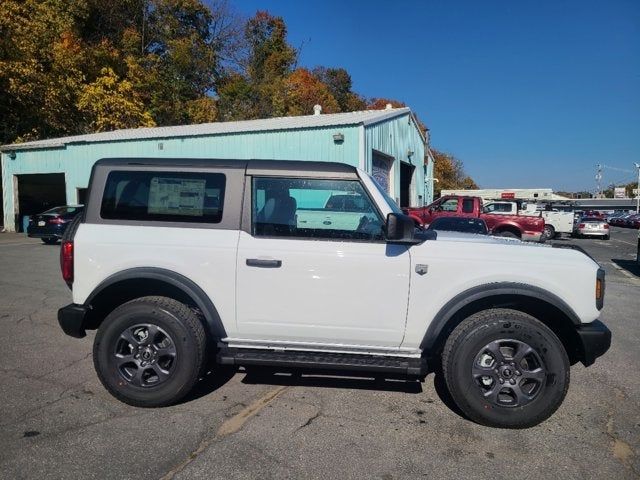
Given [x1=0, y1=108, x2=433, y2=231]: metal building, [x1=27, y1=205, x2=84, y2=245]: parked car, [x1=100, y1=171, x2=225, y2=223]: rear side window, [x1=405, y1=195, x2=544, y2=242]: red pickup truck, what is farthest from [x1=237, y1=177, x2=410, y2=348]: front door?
[x1=27, y1=205, x2=84, y2=245]: parked car

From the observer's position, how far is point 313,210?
368 centimetres

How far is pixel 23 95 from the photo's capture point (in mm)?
23141

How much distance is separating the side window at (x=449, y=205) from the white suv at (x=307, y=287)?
566 inches


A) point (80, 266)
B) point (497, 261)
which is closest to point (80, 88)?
point (80, 266)

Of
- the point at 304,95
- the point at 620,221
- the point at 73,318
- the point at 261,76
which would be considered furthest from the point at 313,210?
the point at 620,221

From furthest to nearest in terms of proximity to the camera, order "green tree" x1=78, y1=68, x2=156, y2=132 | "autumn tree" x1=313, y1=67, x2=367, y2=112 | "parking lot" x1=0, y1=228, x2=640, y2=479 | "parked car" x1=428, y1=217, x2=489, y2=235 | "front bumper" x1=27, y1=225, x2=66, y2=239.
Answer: "autumn tree" x1=313, y1=67, x2=367, y2=112 < "green tree" x1=78, y1=68, x2=156, y2=132 < "front bumper" x1=27, y1=225, x2=66, y2=239 < "parked car" x1=428, y1=217, x2=489, y2=235 < "parking lot" x1=0, y1=228, x2=640, y2=479

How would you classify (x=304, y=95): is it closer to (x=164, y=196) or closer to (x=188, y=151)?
(x=188, y=151)

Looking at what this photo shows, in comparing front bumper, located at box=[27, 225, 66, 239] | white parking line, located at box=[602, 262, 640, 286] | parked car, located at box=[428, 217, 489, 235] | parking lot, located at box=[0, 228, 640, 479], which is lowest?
parking lot, located at box=[0, 228, 640, 479]

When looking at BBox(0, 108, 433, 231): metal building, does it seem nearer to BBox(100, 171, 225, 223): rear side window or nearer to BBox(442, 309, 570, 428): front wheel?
BBox(100, 171, 225, 223): rear side window

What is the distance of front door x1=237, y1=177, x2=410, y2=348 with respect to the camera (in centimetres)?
343

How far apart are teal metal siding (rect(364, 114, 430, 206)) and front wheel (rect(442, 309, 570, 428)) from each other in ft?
40.6

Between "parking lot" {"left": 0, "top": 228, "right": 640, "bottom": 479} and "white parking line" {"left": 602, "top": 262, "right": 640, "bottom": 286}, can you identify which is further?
"white parking line" {"left": 602, "top": 262, "right": 640, "bottom": 286}

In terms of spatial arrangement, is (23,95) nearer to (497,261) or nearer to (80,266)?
(80,266)

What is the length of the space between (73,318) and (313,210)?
2.13 m
